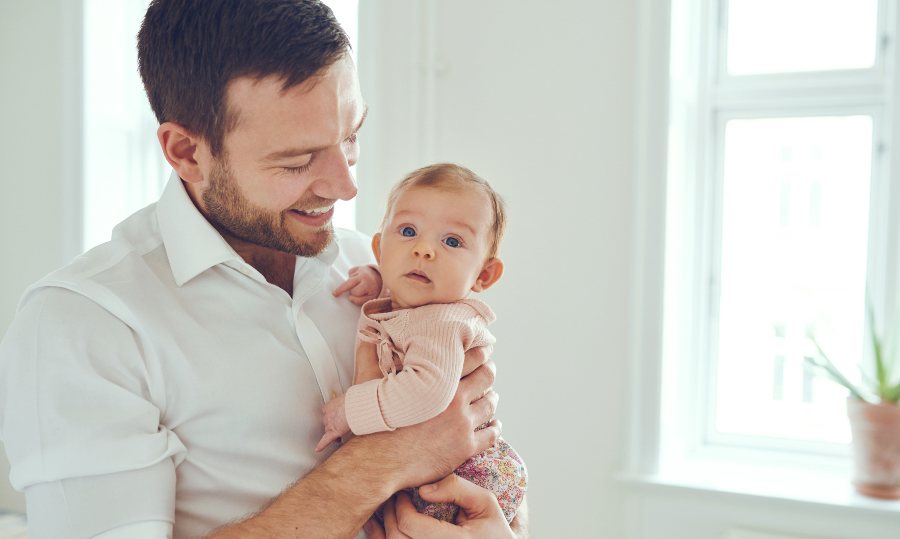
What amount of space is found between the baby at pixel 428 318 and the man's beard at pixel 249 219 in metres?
0.14

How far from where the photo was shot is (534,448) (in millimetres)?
2592

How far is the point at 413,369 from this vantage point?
126 cm

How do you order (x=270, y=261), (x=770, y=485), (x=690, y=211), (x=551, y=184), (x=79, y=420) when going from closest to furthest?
1. (x=79, y=420)
2. (x=270, y=261)
3. (x=770, y=485)
4. (x=551, y=184)
5. (x=690, y=211)

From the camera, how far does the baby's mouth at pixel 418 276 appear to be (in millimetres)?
1375

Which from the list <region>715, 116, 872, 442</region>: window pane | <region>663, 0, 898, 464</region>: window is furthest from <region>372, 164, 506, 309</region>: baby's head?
<region>715, 116, 872, 442</region>: window pane

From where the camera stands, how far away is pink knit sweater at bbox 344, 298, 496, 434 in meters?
1.24

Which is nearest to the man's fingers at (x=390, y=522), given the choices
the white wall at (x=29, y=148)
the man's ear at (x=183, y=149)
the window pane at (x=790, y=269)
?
the man's ear at (x=183, y=149)

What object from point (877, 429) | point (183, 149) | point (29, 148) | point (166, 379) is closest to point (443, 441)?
point (166, 379)

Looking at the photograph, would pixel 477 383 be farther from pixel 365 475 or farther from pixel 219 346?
pixel 219 346

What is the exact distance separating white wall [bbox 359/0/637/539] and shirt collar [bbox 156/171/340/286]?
1.42 metres

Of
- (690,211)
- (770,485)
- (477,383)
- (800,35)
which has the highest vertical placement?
(800,35)

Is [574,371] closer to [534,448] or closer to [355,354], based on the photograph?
[534,448]

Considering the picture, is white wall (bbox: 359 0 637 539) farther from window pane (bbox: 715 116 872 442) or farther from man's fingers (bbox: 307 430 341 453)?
man's fingers (bbox: 307 430 341 453)

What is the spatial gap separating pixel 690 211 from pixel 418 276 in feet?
5.35
